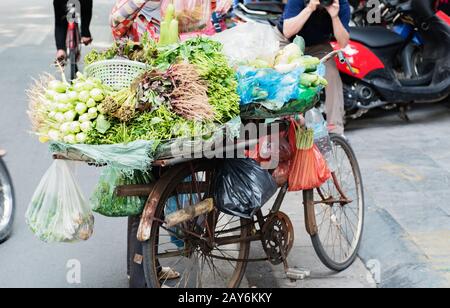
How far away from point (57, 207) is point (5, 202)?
69.0 inches

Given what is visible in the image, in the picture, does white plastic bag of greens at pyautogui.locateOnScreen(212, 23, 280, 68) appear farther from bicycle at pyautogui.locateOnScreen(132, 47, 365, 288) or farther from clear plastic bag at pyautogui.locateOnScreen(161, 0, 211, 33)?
clear plastic bag at pyautogui.locateOnScreen(161, 0, 211, 33)

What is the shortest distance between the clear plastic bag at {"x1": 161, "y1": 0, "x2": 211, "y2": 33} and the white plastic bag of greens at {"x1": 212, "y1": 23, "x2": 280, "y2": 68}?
0.67m

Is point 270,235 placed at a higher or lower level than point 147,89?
lower

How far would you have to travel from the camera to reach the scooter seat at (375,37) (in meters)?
7.32

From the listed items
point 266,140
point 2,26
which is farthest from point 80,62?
point 266,140

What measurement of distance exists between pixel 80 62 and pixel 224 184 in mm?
6224

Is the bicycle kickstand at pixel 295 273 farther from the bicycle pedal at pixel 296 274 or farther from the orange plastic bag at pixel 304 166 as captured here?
the orange plastic bag at pixel 304 166

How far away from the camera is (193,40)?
3533 millimetres

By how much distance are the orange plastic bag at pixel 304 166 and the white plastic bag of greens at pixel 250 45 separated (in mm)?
493

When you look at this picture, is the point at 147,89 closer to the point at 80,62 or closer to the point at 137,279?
the point at 137,279

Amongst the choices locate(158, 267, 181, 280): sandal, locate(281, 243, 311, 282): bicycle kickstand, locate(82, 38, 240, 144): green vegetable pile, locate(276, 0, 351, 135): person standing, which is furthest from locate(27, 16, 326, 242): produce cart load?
locate(276, 0, 351, 135): person standing

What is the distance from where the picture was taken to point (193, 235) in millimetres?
3701

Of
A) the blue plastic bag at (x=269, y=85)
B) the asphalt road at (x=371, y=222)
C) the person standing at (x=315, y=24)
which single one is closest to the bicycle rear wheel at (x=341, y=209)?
the asphalt road at (x=371, y=222)

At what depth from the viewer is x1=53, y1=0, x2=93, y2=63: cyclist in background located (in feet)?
28.9
